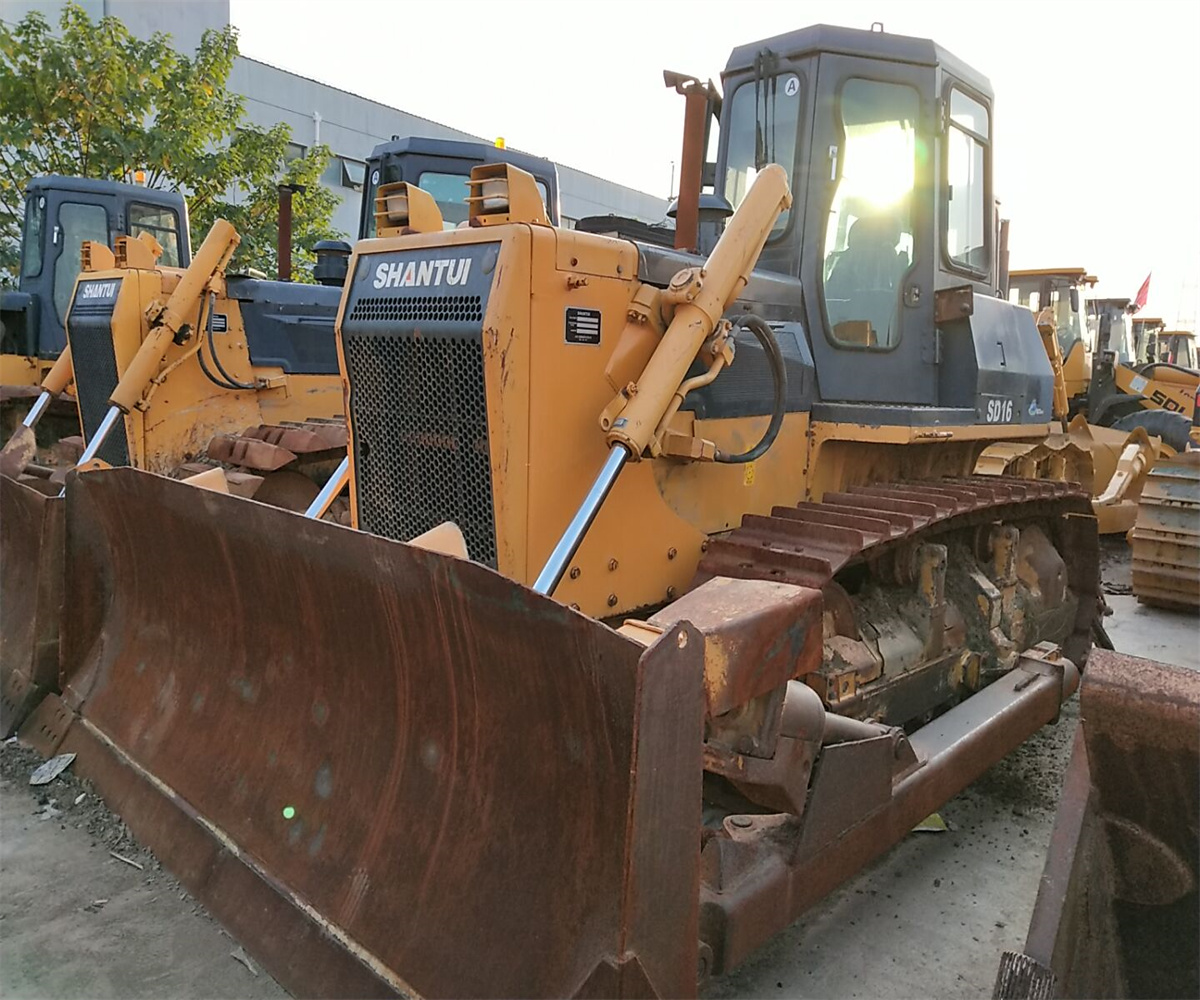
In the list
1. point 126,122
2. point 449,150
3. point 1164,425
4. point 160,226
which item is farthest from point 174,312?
point 1164,425

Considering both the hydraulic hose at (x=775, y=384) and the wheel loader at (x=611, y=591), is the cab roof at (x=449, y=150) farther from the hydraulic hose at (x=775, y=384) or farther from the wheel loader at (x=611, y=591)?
the hydraulic hose at (x=775, y=384)

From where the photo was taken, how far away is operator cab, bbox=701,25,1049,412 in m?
4.02

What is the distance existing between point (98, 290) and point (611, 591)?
5.31 meters

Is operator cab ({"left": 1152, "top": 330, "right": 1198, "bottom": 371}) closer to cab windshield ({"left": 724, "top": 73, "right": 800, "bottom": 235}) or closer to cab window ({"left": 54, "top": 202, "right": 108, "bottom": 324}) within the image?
cab windshield ({"left": 724, "top": 73, "right": 800, "bottom": 235})

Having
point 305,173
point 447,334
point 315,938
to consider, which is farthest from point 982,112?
point 305,173

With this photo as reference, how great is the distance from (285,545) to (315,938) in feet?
3.42

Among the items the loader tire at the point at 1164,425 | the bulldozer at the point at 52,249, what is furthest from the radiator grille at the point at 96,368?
the loader tire at the point at 1164,425

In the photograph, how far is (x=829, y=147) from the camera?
4008 millimetres

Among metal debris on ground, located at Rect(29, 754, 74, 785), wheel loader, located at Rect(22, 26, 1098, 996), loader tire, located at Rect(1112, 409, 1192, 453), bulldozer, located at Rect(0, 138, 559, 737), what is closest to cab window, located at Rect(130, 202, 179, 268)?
bulldozer, located at Rect(0, 138, 559, 737)

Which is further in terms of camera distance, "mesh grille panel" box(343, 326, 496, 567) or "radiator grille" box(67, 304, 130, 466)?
"radiator grille" box(67, 304, 130, 466)

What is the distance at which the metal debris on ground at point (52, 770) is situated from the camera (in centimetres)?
361

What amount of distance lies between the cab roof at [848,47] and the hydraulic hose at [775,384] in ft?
4.80

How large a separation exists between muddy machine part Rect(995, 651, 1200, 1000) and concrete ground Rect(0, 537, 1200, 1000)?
2.16 feet

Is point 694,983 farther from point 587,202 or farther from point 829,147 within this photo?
point 587,202
